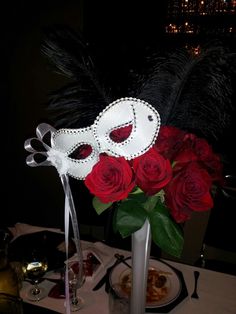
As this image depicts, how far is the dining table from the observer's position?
3.28ft

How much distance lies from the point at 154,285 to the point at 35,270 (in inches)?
15.4

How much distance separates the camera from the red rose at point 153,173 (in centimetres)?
64

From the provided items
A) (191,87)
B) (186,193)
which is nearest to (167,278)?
(186,193)

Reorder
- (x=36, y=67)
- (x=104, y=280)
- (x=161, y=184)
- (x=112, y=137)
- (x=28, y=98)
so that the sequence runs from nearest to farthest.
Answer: (x=161, y=184), (x=112, y=137), (x=104, y=280), (x=36, y=67), (x=28, y=98)

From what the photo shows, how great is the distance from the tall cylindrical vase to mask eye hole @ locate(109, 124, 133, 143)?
197 mm

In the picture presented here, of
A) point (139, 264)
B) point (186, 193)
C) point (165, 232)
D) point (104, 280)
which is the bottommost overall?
point (104, 280)

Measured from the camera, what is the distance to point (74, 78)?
750 mm

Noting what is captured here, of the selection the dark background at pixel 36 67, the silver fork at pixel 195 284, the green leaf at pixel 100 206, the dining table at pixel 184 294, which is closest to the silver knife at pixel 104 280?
the dining table at pixel 184 294

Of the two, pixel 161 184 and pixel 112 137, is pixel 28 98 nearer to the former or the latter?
pixel 112 137

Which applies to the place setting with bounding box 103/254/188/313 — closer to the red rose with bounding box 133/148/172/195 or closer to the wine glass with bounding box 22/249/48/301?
the wine glass with bounding box 22/249/48/301

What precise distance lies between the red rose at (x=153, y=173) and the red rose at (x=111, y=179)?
0.8 inches

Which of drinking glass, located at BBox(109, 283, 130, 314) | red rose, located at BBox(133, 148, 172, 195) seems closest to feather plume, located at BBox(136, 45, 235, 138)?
red rose, located at BBox(133, 148, 172, 195)

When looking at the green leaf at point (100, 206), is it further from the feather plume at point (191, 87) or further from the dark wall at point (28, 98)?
the dark wall at point (28, 98)

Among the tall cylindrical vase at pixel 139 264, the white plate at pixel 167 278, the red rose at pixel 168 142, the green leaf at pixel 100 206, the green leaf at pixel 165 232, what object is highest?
the red rose at pixel 168 142
